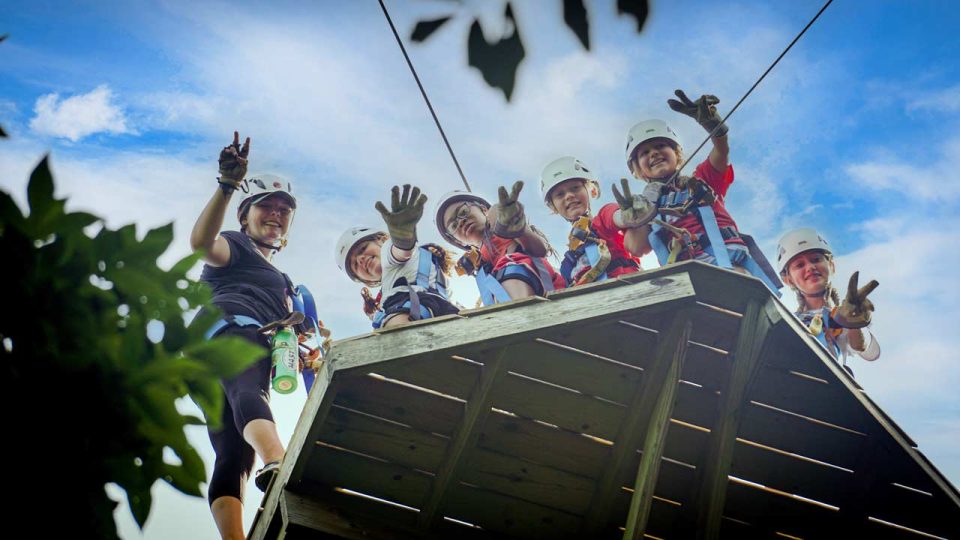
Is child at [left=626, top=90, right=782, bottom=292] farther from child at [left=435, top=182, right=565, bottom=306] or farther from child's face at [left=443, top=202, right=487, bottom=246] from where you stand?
child's face at [left=443, top=202, right=487, bottom=246]

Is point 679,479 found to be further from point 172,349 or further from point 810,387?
point 172,349

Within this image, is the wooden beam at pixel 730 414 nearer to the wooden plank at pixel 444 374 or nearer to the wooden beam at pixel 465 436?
the wooden beam at pixel 465 436

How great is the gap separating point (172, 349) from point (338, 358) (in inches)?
89.2

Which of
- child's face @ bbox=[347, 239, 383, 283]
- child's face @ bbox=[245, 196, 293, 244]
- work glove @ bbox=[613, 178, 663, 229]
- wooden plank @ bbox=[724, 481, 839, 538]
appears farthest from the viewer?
child's face @ bbox=[347, 239, 383, 283]

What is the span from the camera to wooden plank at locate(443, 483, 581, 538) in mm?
4125

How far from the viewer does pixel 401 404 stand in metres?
3.86

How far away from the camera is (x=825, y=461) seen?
4.14 metres

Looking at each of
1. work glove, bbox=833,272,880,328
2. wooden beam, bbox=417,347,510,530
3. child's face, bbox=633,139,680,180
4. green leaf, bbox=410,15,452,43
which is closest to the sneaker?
wooden beam, bbox=417,347,510,530

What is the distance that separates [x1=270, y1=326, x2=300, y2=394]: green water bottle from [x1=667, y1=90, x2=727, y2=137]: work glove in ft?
9.75

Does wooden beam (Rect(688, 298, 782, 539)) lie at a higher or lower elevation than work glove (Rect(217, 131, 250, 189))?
lower

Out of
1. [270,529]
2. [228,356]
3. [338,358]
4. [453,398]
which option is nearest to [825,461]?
[453,398]

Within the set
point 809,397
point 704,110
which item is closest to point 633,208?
point 704,110

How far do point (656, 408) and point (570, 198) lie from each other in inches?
111

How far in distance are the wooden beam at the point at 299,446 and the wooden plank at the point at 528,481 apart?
2.54 feet
